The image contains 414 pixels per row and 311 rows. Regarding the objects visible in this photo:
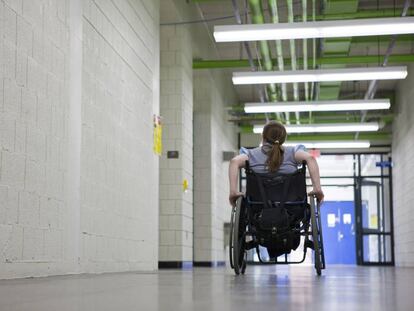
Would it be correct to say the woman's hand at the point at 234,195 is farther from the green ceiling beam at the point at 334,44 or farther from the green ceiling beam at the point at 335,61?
the green ceiling beam at the point at 335,61

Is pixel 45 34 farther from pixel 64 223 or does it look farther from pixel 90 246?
pixel 90 246

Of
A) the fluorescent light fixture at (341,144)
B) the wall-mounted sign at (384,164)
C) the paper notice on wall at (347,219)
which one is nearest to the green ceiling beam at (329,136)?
the fluorescent light fixture at (341,144)

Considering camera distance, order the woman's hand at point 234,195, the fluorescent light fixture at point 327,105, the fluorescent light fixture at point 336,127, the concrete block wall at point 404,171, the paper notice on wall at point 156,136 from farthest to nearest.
Answer: the concrete block wall at point 404,171
the fluorescent light fixture at point 336,127
the fluorescent light fixture at point 327,105
the paper notice on wall at point 156,136
the woman's hand at point 234,195

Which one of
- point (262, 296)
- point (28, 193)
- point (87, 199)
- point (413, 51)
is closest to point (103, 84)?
point (87, 199)

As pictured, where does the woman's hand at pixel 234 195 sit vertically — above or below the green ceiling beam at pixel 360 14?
below

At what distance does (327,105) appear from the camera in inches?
397

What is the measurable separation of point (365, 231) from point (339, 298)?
15015 mm

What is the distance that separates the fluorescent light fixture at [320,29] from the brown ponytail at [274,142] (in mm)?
3059

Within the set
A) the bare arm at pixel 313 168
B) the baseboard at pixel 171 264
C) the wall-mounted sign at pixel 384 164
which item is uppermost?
the wall-mounted sign at pixel 384 164

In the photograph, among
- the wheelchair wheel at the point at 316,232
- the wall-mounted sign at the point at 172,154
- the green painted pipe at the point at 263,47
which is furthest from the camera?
the wall-mounted sign at the point at 172,154

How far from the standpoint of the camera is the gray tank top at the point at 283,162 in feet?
12.7

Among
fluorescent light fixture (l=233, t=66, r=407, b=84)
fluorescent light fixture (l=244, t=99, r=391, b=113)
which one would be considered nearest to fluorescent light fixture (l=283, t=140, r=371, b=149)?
fluorescent light fixture (l=244, t=99, r=391, b=113)

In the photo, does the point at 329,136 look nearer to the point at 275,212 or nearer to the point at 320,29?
the point at 320,29

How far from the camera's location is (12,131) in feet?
11.1
